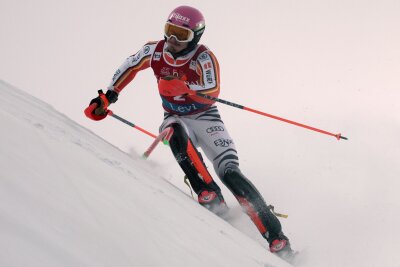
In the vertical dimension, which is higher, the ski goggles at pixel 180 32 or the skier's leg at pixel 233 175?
the ski goggles at pixel 180 32

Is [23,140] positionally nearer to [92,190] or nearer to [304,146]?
[92,190]

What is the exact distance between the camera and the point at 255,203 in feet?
16.9

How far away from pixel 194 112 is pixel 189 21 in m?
0.99

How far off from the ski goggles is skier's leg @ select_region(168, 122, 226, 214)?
102 cm

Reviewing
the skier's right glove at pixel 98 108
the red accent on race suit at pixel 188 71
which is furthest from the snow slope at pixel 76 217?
the skier's right glove at pixel 98 108

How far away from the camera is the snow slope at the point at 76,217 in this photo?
130cm

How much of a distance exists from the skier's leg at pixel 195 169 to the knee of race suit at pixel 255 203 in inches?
8.7

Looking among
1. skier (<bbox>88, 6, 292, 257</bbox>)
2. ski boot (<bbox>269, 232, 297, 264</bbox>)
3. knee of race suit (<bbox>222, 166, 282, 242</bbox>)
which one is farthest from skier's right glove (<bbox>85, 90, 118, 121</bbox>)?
ski boot (<bbox>269, 232, 297, 264</bbox>)

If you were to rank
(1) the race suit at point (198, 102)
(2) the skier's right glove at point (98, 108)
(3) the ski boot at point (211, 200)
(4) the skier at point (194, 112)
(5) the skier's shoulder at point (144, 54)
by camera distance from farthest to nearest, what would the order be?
(5) the skier's shoulder at point (144, 54)
(2) the skier's right glove at point (98, 108)
(1) the race suit at point (198, 102)
(3) the ski boot at point (211, 200)
(4) the skier at point (194, 112)

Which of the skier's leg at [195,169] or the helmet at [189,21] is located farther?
the helmet at [189,21]

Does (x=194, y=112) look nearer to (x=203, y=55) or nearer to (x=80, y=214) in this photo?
(x=203, y=55)

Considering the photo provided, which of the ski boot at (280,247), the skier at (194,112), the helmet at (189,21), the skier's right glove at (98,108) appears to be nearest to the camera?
the ski boot at (280,247)

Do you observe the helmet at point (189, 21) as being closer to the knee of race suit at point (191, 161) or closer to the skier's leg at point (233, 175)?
the skier's leg at point (233, 175)

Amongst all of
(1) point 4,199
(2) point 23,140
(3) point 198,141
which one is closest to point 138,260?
(1) point 4,199
